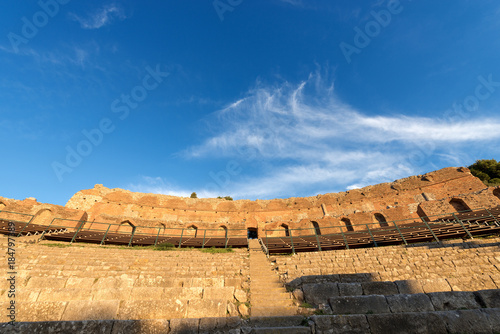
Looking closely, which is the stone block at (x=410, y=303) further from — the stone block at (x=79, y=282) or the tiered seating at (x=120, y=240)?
the tiered seating at (x=120, y=240)

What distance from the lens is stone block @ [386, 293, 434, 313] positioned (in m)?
4.23

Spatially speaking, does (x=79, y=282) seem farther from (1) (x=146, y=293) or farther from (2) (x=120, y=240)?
(2) (x=120, y=240)

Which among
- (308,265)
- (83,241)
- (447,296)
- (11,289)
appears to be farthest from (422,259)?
(83,241)

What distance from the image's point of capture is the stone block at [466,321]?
3.53 m

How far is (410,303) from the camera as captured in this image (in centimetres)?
431

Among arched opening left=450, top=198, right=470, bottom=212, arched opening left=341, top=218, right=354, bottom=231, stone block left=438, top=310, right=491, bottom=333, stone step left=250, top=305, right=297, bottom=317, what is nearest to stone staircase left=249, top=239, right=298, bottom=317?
stone step left=250, top=305, right=297, bottom=317

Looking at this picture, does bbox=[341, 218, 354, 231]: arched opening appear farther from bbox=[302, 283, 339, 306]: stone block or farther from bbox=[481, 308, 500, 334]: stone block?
bbox=[481, 308, 500, 334]: stone block

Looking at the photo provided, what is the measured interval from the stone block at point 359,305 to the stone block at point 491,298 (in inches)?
76.9

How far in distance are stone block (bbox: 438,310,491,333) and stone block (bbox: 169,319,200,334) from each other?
423 cm

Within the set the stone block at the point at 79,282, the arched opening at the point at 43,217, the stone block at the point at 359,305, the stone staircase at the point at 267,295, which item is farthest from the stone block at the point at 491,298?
the arched opening at the point at 43,217

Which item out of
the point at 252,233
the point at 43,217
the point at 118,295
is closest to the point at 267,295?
the point at 118,295

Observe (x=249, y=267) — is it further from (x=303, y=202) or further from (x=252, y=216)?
(x=303, y=202)

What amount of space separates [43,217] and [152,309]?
25892mm

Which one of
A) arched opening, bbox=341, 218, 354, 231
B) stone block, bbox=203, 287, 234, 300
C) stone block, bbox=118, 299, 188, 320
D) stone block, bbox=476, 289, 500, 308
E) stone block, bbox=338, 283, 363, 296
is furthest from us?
arched opening, bbox=341, 218, 354, 231
